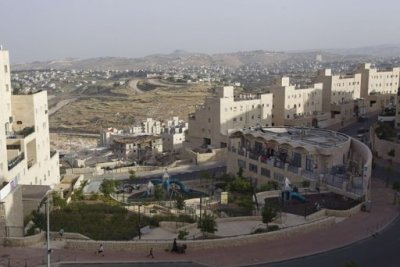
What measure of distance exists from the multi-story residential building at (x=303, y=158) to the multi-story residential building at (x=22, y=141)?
15.3 meters

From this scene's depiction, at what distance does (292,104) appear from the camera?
66.3 metres

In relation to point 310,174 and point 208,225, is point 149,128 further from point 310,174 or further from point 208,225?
point 208,225

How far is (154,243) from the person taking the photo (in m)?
23.1

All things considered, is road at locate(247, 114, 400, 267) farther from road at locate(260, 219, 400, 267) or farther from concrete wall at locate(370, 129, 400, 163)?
concrete wall at locate(370, 129, 400, 163)

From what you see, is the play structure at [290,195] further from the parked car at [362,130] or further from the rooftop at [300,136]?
the parked car at [362,130]

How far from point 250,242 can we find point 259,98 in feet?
134

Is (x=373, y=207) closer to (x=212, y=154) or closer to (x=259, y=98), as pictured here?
(x=212, y=154)

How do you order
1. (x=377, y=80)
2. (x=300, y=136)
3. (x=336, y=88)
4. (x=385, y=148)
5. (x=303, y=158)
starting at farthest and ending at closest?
(x=377, y=80)
(x=336, y=88)
(x=385, y=148)
(x=300, y=136)
(x=303, y=158)

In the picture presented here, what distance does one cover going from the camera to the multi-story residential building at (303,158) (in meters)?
34.0

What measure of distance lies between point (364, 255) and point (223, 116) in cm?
3651

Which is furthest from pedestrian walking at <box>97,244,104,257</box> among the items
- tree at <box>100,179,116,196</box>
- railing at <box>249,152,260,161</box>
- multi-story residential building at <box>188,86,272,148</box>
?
multi-story residential building at <box>188,86,272,148</box>

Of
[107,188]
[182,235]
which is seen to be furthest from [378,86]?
[182,235]

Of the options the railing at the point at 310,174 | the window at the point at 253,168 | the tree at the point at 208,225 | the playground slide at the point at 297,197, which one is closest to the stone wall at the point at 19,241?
the tree at the point at 208,225

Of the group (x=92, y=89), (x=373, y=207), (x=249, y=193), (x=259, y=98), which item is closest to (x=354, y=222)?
(x=373, y=207)
